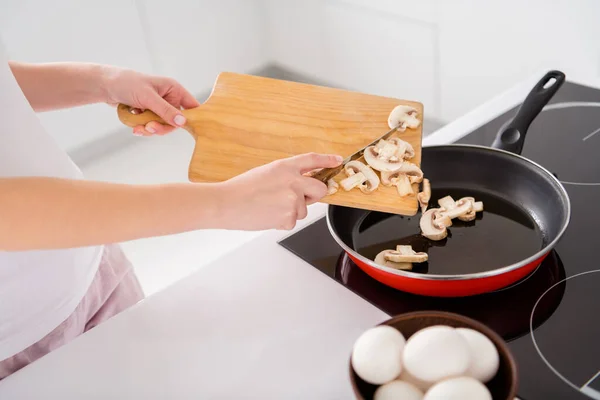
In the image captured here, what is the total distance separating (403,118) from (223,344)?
1.47 ft

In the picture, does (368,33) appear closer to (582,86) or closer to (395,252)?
(582,86)

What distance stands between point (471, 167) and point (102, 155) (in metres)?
2.02

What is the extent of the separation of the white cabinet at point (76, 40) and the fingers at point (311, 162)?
1.73 meters

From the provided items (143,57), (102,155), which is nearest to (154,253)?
(102,155)

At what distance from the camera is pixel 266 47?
3057 mm

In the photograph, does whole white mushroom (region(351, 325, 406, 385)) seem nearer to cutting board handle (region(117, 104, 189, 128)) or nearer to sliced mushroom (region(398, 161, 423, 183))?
sliced mushroom (region(398, 161, 423, 183))

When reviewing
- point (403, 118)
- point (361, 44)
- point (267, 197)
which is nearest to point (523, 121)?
point (403, 118)

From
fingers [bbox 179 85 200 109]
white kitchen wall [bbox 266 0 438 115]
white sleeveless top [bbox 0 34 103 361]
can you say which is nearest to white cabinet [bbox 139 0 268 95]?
white kitchen wall [bbox 266 0 438 115]

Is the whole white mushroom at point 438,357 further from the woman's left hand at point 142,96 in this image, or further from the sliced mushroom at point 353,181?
the woman's left hand at point 142,96

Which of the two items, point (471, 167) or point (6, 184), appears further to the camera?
point (471, 167)

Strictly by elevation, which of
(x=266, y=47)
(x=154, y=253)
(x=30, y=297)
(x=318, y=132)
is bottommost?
(x=154, y=253)

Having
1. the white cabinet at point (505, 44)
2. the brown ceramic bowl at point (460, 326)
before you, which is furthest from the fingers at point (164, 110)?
the white cabinet at point (505, 44)

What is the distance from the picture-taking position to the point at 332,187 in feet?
2.84

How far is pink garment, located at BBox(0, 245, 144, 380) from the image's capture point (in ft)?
3.08
